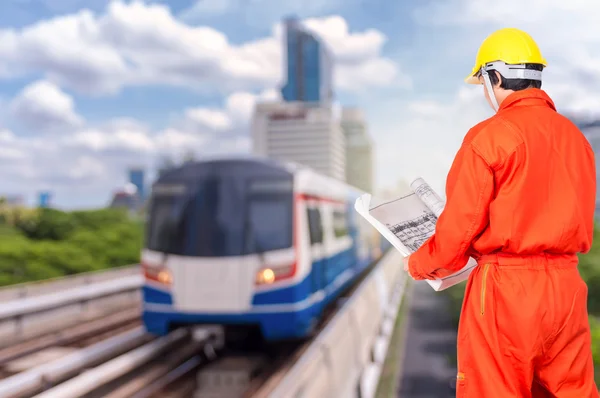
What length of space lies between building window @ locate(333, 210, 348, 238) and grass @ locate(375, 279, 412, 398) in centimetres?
201

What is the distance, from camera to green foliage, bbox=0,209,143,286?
1995 cm

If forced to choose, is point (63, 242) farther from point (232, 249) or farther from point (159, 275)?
point (232, 249)

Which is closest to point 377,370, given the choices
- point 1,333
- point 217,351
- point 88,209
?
point 217,351

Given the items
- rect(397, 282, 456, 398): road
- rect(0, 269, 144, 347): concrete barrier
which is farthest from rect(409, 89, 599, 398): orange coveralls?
rect(0, 269, 144, 347): concrete barrier

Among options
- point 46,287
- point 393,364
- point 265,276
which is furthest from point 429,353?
point 46,287

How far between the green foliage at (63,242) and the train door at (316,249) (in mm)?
11470

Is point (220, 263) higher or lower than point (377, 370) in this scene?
higher

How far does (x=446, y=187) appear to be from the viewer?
244 centimetres

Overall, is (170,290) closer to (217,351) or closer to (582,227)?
(217,351)

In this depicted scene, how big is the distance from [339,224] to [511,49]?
455 inches

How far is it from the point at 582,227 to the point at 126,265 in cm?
2457

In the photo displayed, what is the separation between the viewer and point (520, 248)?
7.53 feet

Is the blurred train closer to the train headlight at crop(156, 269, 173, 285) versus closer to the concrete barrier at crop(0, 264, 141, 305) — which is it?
the train headlight at crop(156, 269, 173, 285)

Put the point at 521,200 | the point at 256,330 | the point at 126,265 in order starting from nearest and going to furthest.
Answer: the point at 521,200 → the point at 256,330 → the point at 126,265
